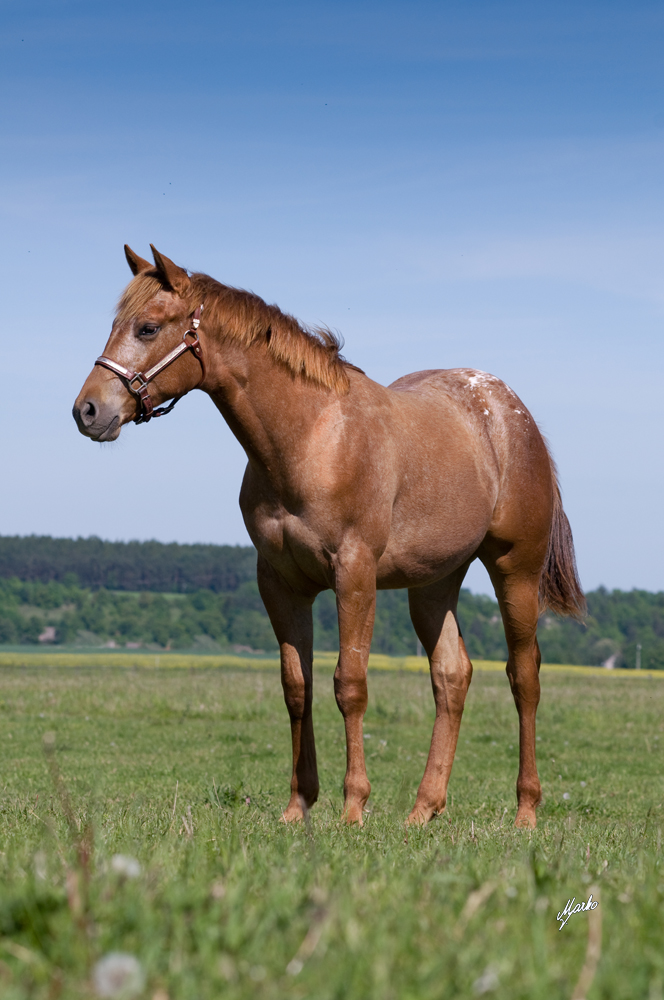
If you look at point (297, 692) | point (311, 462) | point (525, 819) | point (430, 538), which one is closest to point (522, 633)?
point (525, 819)

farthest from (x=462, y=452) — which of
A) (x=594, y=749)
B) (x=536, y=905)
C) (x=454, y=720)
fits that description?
(x=594, y=749)

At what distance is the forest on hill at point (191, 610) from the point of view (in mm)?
116000

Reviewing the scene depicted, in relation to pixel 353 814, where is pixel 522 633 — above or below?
above

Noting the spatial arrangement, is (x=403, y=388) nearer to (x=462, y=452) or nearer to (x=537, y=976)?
(x=462, y=452)

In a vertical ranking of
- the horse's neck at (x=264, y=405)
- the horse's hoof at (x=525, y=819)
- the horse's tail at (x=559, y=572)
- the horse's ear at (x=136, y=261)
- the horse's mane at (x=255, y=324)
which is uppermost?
the horse's ear at (x=136, y=261)

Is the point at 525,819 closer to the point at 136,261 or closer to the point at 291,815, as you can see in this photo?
the point at 291,815

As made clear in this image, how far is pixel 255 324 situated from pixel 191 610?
12171 cm

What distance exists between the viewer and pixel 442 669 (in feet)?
23.1

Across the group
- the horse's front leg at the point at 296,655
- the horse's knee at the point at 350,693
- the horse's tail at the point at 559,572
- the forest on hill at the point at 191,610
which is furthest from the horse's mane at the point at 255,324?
the forest on hill at the point at 191,610

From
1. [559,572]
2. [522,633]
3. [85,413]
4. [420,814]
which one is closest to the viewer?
[85,413]

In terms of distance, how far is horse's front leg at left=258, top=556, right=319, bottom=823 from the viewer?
19.4 feet

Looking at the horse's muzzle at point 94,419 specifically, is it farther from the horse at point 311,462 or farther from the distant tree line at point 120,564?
the distant tree line at point 120,564

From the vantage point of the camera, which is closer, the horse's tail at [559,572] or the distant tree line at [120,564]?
the horse's tail at [559,572]

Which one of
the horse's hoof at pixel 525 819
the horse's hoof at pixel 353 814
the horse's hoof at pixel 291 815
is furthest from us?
the horse's hoof at pixel 525 819
